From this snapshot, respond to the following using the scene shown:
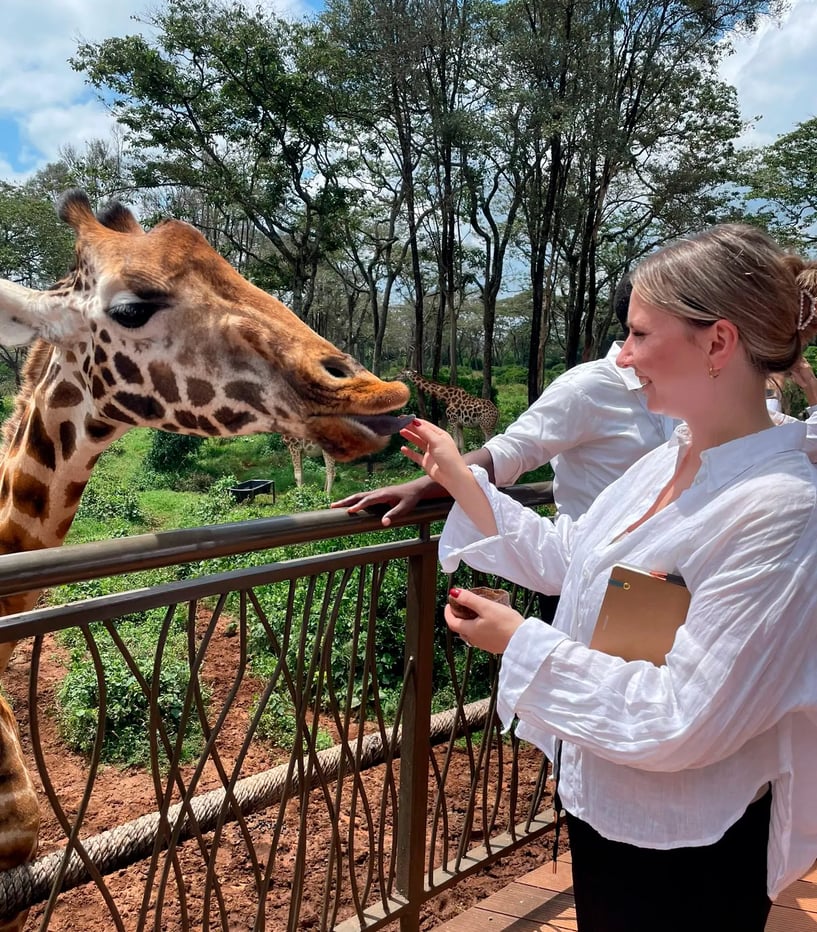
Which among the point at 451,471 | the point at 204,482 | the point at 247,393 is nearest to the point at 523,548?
the point at 451,471

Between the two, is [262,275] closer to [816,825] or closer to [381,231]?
[381,231]

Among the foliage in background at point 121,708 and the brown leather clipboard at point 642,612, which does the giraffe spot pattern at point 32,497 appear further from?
the foliage in background at point 121,708

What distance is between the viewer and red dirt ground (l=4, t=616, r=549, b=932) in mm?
2697

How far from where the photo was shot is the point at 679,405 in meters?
1.06

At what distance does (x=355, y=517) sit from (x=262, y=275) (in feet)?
49.5

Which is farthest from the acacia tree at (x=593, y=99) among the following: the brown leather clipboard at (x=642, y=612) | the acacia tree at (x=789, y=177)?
the brown leather clipboard at (x=642, y=612)

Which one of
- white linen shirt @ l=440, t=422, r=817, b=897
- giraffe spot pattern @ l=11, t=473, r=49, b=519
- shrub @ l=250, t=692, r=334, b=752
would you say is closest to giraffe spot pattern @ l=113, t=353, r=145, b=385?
giraffe spot pattern @ l=11, t=473, r=49, b=519

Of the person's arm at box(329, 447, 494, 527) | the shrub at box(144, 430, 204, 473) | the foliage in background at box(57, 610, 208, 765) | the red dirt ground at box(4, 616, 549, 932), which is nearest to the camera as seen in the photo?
the person's arm at box(329, 447, 494, 527)

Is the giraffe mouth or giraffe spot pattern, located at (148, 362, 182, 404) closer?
the giraffe mouth

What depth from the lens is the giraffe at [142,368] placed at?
1.87 m

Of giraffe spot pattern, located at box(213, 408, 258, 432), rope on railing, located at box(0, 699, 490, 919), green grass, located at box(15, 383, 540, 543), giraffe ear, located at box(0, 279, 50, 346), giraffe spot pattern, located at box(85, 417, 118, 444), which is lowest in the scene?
rope on railing, located at box(0, 699, 490, 919)

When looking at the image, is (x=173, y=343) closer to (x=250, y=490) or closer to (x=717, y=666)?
(x=717, y=666)

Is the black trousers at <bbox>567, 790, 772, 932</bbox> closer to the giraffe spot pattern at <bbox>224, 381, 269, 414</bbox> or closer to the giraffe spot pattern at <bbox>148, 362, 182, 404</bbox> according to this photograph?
the giraffe spot pattern at <bbox>224, 381, 269, 414</bbox>

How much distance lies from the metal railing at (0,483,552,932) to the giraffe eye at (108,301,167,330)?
69 centimetres
